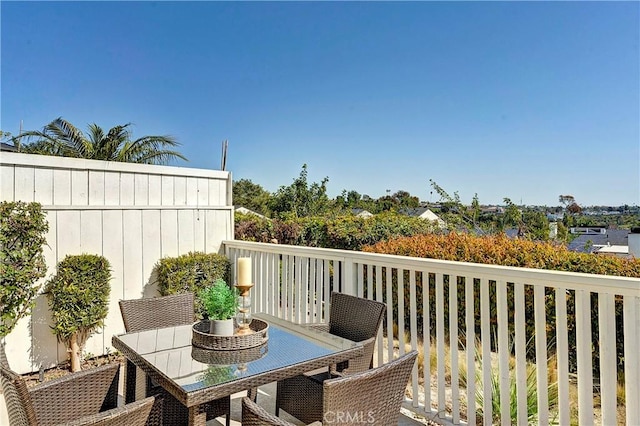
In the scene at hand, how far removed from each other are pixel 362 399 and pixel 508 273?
4.41 feet

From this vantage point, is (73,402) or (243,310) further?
(243,310)

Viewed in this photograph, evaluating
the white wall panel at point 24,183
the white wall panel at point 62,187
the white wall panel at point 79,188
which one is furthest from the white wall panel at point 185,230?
the white wall panel at point 24,183

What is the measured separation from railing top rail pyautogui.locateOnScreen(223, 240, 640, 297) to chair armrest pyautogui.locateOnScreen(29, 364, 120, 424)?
1832 millimetres

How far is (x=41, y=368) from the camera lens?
332cm

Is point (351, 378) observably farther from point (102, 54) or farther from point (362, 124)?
point (362, 124)

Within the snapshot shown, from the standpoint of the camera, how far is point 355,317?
2.31m

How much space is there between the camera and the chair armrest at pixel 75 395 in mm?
1526

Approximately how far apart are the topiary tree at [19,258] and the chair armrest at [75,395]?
1898mm

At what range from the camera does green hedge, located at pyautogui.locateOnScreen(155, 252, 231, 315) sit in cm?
392

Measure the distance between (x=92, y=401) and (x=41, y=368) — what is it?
89.7 inches

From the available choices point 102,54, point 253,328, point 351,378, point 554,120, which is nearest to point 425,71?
point 554,120

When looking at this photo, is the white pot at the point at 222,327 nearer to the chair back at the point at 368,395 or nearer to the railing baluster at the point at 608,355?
the chair back at the point at 368,395

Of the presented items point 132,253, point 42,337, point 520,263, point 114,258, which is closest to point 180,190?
point 132,253

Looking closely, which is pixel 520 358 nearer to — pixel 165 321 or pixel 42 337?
pixel 165 321
